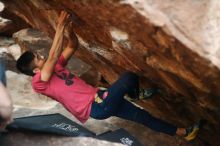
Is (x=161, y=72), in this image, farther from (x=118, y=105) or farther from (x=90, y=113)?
(x=90, y=113)

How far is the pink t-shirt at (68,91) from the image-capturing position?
550 cm

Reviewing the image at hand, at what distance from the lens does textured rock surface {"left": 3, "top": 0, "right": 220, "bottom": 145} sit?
3859 mm

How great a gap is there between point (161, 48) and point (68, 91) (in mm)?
1799

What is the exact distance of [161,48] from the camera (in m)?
4.12

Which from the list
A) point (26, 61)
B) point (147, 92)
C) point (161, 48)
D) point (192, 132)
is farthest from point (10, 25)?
point (161, 48)

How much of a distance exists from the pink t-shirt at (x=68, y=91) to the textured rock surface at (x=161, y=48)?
56cm

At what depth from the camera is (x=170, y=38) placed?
386 centimetres

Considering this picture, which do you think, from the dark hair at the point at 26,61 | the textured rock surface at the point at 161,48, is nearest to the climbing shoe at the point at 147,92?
the textured rock surface at the point at 161,48

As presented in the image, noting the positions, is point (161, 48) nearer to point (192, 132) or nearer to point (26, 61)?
point (192, 132)

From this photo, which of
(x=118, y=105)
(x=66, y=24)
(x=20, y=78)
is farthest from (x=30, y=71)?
Answer: (x=20, y=78)

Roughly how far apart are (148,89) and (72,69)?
2.86 meters

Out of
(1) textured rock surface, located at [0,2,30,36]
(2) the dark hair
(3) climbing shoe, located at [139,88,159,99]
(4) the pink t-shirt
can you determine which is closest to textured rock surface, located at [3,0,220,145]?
(3) climbing shoe, located at [139,88,159,99]

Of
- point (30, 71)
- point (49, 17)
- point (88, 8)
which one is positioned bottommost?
point (30, 71)

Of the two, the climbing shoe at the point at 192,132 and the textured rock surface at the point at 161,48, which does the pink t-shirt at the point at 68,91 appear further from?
the climbing shoe at the point at 192,132
